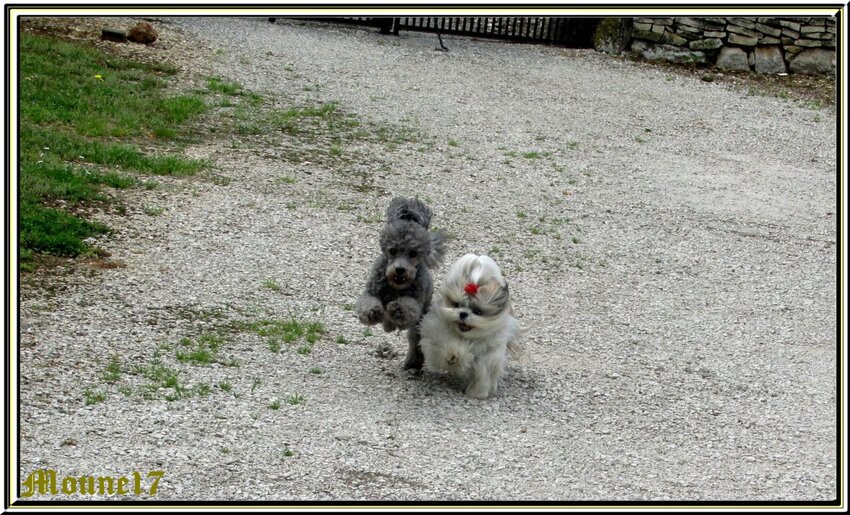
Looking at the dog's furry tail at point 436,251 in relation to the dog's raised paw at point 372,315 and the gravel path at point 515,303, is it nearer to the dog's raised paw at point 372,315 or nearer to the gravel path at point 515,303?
the dog's raised paw at point 372,315

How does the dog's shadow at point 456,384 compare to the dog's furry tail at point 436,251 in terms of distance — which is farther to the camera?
the dog's shadow at point 456,384

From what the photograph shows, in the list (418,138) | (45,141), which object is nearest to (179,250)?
(45,141)

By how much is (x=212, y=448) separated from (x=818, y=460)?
3983 mm

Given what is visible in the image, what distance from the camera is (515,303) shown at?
1027cm

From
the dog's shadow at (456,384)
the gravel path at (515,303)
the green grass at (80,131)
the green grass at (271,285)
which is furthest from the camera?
the green grass at (80,131)

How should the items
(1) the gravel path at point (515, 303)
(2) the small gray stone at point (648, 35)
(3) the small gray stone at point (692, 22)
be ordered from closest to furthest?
(1) the gravel path at point (515, 303) → (3) the small gray stone at point (692, 22) → (2) the small gray stone at point (648, 35)

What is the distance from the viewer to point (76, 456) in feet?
21.3

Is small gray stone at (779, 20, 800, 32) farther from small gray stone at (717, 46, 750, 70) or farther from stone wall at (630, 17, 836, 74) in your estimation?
small gray stone at (717, 46, 750, 70)

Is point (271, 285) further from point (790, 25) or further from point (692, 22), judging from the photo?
point (790, 25)

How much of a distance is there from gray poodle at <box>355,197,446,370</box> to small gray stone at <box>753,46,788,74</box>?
1455cm

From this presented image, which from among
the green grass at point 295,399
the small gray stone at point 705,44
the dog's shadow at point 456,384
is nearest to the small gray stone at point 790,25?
the small gray stone at point 705,44

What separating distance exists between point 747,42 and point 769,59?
52cm

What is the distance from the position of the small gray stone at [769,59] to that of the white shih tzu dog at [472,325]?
1439 cm

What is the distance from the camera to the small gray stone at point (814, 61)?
2036cm
